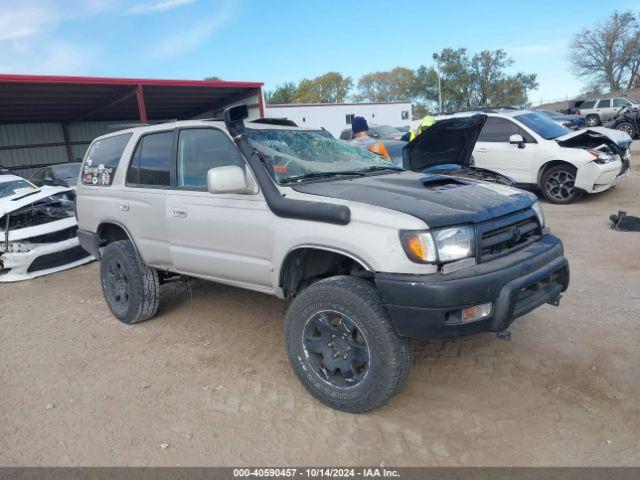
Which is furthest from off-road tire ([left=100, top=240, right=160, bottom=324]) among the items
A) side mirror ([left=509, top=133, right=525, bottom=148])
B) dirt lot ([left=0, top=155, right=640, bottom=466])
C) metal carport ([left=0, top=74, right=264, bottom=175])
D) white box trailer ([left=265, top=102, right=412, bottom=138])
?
white box trailer ([left=265, top=102, right=412, bottom=138])

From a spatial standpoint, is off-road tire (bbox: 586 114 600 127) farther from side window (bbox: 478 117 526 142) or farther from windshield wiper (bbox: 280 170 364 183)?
windshield wiper (bbox: 280 170 364 183)

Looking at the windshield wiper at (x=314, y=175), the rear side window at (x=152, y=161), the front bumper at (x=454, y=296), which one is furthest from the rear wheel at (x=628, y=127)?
the rear side window at (x=152, y=161)

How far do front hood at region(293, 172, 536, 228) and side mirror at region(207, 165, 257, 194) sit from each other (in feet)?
1.22

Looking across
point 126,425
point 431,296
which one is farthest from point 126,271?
point 431,296

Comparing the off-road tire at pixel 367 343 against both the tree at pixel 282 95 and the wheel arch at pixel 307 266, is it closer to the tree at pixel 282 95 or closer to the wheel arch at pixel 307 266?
the wheel arch at pixel 307 266

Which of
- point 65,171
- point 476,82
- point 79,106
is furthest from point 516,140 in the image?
point 476,82

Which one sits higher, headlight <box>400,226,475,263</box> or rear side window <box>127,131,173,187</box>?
rear side window <box>127,131,173,187</box>

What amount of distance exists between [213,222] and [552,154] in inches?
291

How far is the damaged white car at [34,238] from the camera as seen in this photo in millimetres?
6602

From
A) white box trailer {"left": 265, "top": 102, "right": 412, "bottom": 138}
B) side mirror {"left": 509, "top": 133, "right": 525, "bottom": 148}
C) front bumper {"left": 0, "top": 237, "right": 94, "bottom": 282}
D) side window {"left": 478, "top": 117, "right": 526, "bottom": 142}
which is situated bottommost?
front bumper {"left": 0, "top": 237, "right": 94, "bottom": 282}

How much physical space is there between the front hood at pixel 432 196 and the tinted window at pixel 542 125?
259 inches

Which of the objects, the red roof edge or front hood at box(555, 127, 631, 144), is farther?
the red roof edge

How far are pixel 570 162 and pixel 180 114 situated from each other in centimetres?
1944

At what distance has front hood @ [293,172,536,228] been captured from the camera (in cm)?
277
